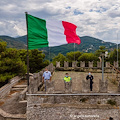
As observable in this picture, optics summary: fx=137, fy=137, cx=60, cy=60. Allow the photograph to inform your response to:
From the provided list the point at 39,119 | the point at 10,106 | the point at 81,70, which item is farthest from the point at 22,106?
the point at 81,70

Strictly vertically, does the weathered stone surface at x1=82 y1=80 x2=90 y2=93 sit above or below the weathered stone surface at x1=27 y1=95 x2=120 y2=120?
above

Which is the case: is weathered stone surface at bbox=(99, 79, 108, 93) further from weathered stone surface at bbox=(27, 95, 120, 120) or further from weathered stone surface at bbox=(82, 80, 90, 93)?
weathered stone surface at bbox=(82, 80, 90, 93)

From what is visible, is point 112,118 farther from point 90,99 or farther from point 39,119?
point 39,119

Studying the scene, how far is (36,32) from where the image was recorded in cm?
881

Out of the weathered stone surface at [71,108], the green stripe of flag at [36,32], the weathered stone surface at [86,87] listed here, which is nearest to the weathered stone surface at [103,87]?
the weathered stone surface at [71,108]

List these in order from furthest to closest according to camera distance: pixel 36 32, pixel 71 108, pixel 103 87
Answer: pixel 36 32 → pixel 103 87 → pixel 71 108

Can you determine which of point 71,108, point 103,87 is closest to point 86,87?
point 103,87

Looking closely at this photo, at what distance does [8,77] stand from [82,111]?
10.7m

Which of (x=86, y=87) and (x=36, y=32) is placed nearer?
(x=86, y=87)

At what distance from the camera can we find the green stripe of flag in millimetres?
8547

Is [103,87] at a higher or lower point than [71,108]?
higher

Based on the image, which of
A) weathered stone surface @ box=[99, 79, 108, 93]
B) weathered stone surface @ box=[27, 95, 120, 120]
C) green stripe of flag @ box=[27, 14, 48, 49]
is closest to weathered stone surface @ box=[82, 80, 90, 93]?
weathered stone surface @ box=[27, 95, 120, 120]

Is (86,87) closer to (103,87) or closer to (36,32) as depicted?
(103,87)

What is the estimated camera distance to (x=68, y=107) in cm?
739
